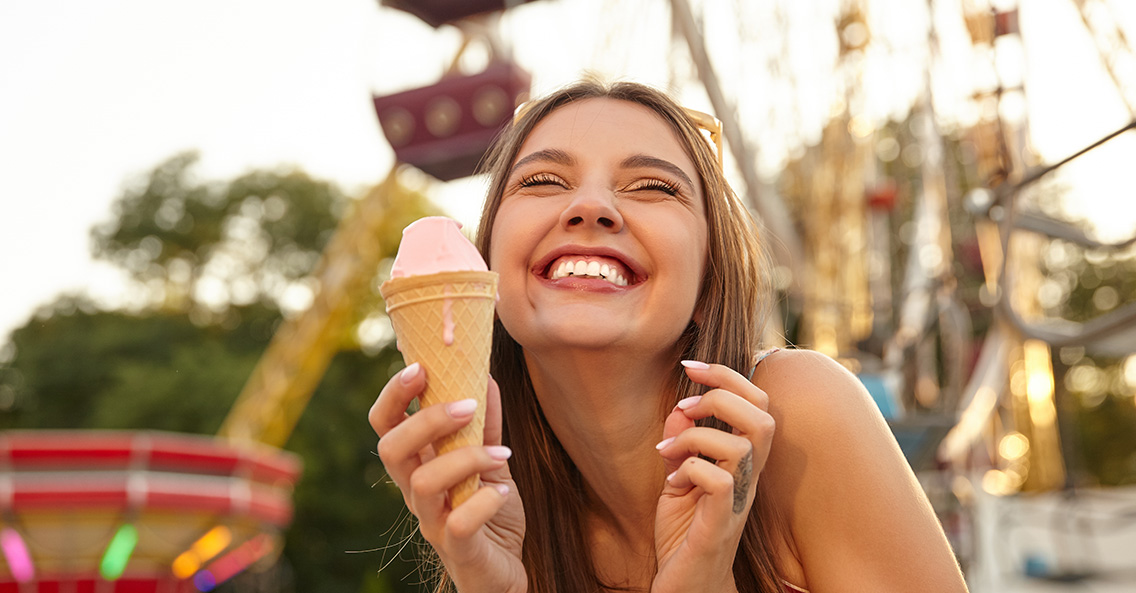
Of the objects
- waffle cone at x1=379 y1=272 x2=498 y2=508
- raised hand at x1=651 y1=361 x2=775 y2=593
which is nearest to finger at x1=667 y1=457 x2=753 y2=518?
raised hand at x1=651 y1=361 x2=775 y2=593

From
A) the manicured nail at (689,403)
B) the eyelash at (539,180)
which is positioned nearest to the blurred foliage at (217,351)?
the eyelash at (539,180)

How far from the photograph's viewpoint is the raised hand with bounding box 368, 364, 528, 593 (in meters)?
1.49

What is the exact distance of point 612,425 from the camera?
6.66 ft

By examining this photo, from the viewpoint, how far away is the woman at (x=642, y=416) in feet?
5.20

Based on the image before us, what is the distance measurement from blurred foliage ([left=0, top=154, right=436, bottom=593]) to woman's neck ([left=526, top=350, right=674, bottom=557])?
884 inches

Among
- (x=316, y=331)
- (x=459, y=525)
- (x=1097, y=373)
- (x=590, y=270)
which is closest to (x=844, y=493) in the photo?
(x=590, y=270)

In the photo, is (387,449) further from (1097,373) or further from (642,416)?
(1097,373)

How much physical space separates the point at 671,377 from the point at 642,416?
111 millimetres

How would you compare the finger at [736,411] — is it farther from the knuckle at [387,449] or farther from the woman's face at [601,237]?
the knuckle at [387,449]

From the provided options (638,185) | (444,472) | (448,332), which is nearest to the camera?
(444,472)

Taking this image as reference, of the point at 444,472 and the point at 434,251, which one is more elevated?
the point at 434,251

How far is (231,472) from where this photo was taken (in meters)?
11.7

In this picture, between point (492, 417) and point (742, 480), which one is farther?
point (492, 417)

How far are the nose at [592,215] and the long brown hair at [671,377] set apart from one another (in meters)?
0.32
